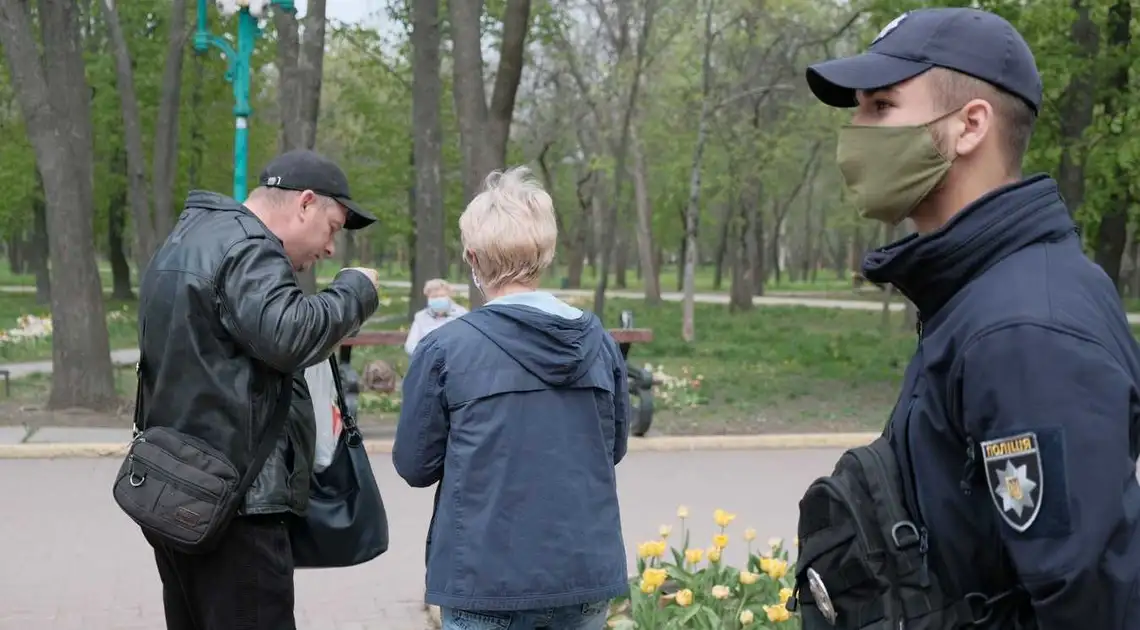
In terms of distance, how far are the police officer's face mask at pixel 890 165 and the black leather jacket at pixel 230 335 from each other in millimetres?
1592

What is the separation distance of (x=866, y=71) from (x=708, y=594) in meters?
3.24

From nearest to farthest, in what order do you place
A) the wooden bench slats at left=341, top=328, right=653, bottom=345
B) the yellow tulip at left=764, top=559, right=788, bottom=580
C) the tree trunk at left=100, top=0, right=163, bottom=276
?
the yellow tulip at left=764, top=559, right=788, bottom=580, the wooden bench slats at left=341, top=328, right=653, bottom=345, the tree trunk at left=100, top=0, right=163, bottom=276

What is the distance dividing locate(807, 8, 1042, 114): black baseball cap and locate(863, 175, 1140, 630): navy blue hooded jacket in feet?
0.59

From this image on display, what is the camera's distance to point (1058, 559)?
1.50 metres

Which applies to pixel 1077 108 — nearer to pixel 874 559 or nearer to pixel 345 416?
pixel 345 416

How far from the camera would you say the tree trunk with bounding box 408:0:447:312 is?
17109 mm

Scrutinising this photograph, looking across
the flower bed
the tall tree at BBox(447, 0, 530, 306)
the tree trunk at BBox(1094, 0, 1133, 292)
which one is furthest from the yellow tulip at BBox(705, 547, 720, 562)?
the tree trunk at BBox(1094, 0, 1133, 292)

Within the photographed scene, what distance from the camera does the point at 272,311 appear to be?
115 inches

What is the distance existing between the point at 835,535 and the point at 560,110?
32.9 metres

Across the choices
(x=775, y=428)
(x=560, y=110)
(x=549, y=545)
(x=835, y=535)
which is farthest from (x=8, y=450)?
(x=560, y=110)

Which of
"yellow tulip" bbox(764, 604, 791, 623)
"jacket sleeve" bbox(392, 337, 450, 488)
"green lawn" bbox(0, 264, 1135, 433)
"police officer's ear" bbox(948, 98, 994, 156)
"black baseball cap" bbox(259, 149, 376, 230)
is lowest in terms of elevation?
"green lawn" bbox(0, 264, 1135, 433)

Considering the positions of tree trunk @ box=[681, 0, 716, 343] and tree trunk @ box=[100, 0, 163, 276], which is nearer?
tree trunk @ box=[100, 0, 163, 276]

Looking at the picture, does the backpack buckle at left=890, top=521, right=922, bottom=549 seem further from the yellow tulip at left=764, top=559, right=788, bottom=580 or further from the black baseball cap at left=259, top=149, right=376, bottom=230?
the yellow tulip at left=764, top=559, right=788, bottom=580

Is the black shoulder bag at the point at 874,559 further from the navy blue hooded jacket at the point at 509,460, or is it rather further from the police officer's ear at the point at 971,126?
the navy blue hooded jacket at the point at 509,460
